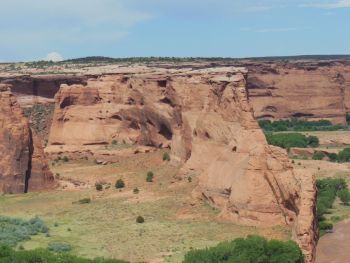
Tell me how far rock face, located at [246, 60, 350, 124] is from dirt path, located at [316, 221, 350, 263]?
7904cm

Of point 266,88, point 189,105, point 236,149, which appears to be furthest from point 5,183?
point 266,88

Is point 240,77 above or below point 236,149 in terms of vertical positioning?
above

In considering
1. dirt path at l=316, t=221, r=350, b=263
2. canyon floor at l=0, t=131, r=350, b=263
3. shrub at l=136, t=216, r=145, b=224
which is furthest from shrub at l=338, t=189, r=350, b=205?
shrub at l=136, t=216, r=145, b=224

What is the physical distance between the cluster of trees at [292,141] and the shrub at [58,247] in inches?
2101

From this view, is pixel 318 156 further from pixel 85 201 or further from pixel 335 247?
pixel 335 247

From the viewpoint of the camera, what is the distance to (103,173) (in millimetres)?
62125

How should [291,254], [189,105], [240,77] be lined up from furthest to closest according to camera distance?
[189,105] < [240,77] < [291,254]

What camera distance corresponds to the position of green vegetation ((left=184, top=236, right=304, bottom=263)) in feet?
102

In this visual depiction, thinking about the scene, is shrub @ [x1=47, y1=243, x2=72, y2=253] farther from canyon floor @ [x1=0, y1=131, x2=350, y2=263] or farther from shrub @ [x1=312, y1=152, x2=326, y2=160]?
shrub @ [x1=312, y1=152, x2=326, y2=160]

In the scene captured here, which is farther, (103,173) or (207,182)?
(103,173)

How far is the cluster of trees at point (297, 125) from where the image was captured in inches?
4577

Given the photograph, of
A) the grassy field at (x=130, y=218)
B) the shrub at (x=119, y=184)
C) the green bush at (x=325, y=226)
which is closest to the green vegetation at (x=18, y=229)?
the grassy field at (x=130, y=218)

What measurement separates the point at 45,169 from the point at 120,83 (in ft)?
77.3

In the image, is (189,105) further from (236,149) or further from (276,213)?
(276,213)
